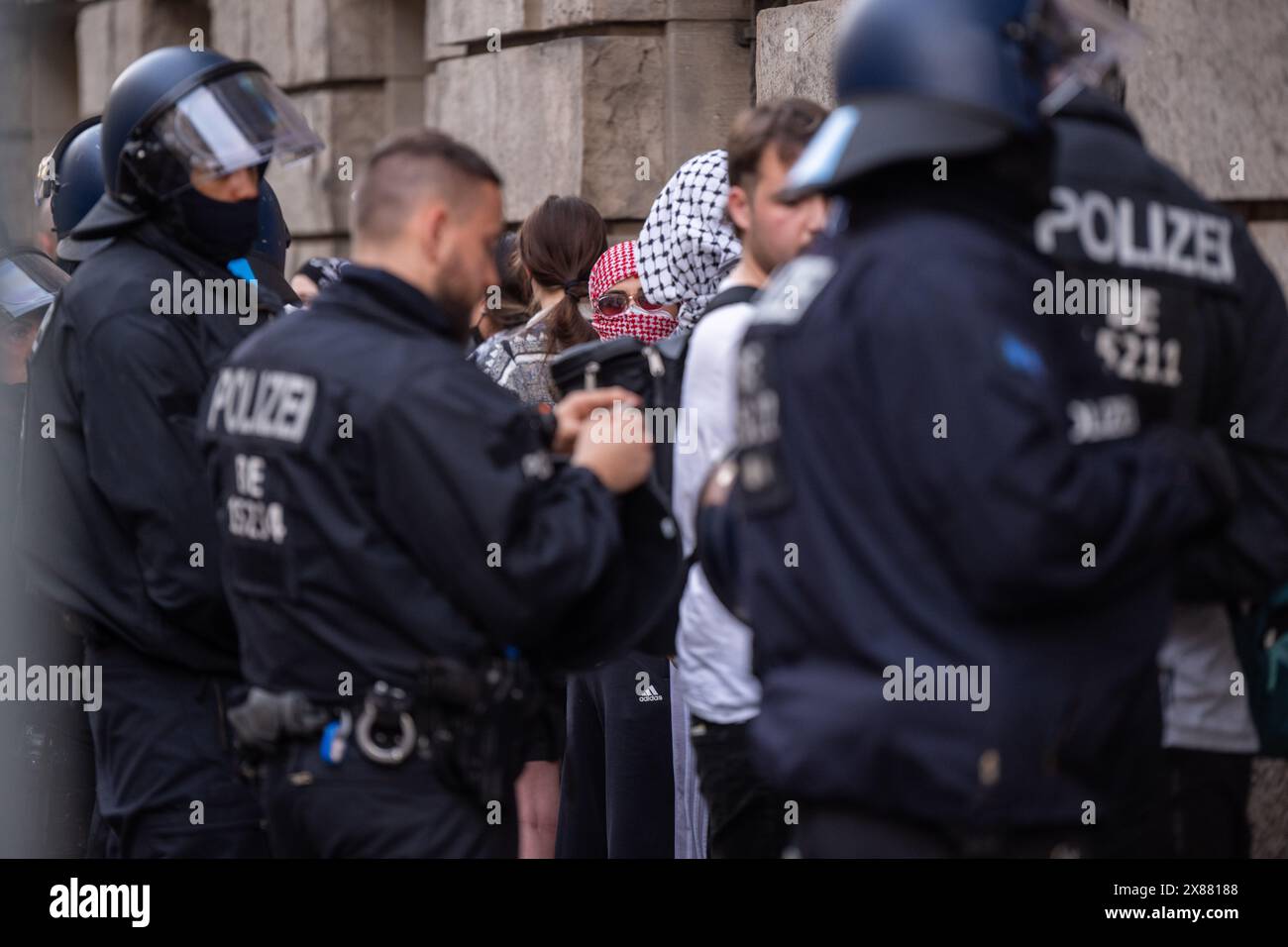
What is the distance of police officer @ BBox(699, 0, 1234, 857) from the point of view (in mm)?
2236

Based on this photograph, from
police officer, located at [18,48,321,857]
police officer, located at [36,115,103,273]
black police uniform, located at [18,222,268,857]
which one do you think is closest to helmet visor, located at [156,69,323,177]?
police officer, located at [18,48,321,857]

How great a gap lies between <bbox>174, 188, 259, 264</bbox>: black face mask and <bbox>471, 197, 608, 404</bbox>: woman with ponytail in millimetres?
1150

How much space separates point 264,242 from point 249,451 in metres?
2.97

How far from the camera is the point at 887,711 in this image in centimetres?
232

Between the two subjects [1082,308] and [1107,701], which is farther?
[1082,308]

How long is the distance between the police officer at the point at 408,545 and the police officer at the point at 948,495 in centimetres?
57

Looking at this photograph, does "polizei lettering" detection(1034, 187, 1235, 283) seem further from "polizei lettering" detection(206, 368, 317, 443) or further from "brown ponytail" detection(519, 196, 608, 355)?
"brown ponytail" detection(519, 196, 608, 355)

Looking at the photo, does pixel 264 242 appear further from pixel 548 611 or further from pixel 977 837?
pixel 977 837

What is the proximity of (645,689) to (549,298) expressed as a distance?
3.89 ft

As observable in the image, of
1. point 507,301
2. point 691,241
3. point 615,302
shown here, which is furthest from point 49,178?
point 691,241

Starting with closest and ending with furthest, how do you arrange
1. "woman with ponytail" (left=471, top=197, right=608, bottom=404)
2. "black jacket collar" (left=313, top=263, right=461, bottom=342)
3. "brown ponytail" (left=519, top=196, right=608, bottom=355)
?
1. "black jacket collar" (left=313, top=263, right=461, bottom=342)
2. "woman with ponytail" (left=471, top=197, right=608, bottom=404)
3. "brown ponytail" (left=519, top=196, right=608, bottom=355)

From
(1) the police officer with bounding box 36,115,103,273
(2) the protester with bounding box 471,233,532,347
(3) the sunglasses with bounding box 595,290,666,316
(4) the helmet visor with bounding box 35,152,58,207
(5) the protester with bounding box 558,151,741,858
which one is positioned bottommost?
(5) the protester with bounding box 558,151,741,858

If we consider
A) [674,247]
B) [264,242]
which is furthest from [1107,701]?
[264,242]

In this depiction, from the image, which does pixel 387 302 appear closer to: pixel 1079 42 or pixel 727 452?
pixel 727 452
